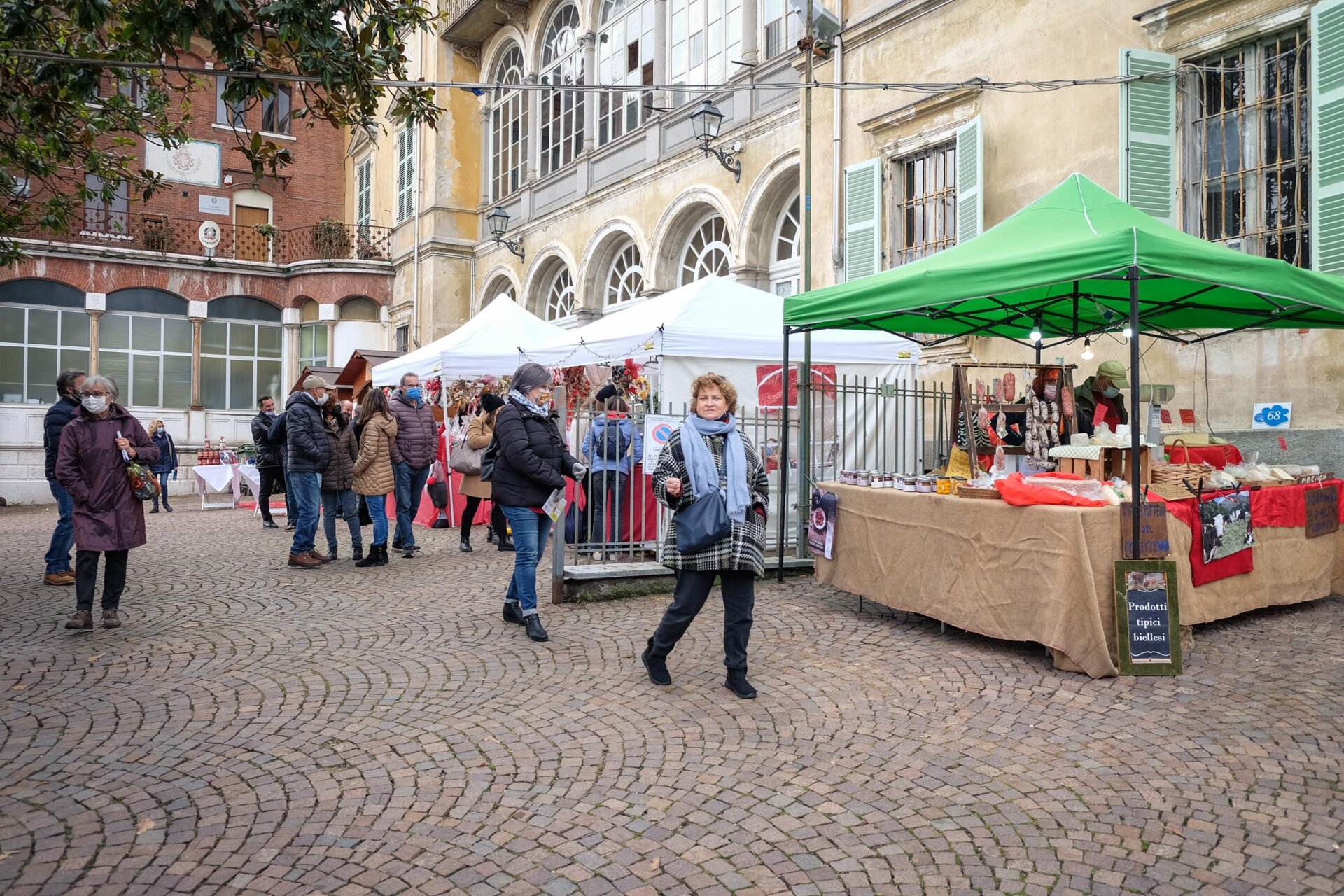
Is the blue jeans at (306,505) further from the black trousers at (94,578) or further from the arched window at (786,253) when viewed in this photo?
the arched window at (786,253)

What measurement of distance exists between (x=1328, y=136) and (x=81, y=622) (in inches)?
382

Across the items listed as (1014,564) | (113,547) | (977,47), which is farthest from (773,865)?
(977,47)

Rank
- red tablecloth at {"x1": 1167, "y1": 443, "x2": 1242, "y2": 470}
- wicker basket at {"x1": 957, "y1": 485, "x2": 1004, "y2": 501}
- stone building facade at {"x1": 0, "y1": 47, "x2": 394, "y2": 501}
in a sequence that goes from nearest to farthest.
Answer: wicker basket at {"x1": 957, "y1": 485, "x2": 1004, "y2": 501}, red tablecloth at {"x1": 1167, "y1": 443, "x2": 1242, "y2": 470}, stone building facade at {"x1": 0, "y1": 47, "x2": 394, "y2": 501}

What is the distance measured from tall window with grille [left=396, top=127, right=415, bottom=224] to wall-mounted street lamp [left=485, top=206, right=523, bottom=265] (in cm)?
412

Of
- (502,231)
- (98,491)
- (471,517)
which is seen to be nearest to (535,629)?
(98,491)

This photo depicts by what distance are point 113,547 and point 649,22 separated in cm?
1387

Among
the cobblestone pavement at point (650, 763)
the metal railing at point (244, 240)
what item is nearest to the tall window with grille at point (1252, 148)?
the cobblestone pavement at point (650, 763)

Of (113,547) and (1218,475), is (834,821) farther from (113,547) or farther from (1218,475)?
(113,547)

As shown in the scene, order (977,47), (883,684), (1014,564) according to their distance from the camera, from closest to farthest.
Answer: (883,684), (1014,564), (977,47)

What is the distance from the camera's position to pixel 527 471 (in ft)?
19.1

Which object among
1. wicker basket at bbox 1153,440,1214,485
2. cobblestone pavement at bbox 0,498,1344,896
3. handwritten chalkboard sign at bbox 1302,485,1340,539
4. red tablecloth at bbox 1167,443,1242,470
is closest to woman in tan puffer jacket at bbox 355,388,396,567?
cobblestone pavement at bbox 0,498,1344,896

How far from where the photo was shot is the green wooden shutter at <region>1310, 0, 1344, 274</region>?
743 cm

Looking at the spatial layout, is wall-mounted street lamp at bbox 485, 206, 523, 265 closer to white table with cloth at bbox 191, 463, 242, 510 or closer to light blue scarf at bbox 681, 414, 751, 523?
white table with cloth at bbox 191, 463, 242, 510

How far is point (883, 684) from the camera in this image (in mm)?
4914
